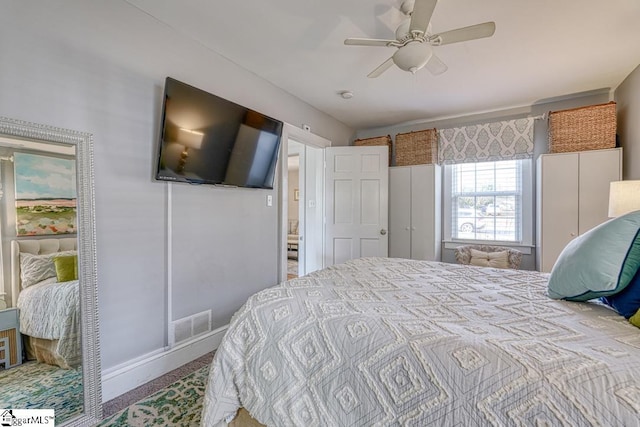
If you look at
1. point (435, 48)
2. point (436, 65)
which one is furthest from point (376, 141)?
point (436, 65)

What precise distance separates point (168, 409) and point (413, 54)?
8.49ft

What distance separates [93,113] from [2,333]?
124cm

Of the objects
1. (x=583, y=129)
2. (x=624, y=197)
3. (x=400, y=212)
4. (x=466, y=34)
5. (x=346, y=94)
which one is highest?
(x=346, y=94)

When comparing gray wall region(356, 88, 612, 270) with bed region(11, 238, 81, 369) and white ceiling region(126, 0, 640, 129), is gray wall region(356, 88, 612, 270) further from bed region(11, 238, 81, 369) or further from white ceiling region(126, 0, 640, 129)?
bed region(11, 238, 81, 369)

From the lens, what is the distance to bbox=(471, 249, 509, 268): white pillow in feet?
11.4

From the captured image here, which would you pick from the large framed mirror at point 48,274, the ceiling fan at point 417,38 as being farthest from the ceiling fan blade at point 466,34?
the large framed mirror at point 48,274

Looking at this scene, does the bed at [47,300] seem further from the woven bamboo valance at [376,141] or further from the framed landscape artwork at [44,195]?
the woven bamboo valance at [376,141]

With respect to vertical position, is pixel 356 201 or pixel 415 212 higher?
pixel 356 201

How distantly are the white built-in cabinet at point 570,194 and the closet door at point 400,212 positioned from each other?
1.48 metres

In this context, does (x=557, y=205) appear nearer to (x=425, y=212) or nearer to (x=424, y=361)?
(x=425, y=212)

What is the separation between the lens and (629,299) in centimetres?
119

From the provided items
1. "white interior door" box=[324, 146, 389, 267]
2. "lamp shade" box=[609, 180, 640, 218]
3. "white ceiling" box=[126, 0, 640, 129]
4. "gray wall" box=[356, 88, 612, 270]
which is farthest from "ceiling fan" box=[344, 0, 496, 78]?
"gray wall" box=[356, 88, 612, 270]

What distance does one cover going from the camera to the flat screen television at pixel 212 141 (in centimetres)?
208

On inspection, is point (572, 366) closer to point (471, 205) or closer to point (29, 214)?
point (29, 214)
